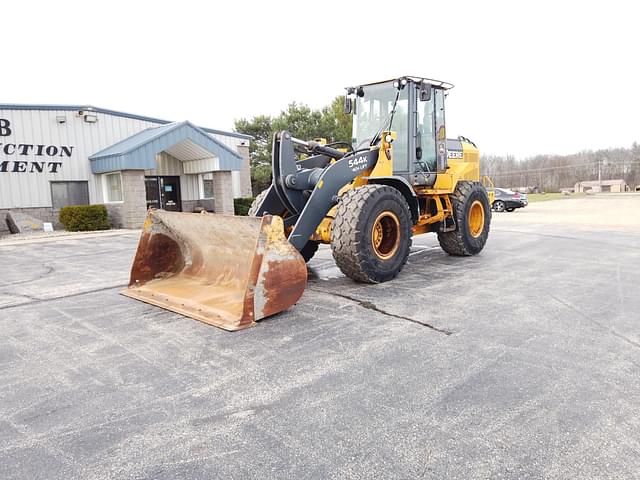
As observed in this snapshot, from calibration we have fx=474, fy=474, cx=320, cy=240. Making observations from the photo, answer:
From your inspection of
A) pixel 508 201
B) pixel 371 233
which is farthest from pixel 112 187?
pixel 508 201

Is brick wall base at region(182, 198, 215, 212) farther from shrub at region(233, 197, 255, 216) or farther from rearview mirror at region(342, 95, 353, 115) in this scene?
rearview mirror at region(342, 95, 353, 115)

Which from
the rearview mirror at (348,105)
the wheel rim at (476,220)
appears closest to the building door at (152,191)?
the rearview mirror at (348,105)

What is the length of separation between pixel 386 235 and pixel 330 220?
0.81 metres

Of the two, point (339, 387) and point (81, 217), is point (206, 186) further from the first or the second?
point (339, 387)

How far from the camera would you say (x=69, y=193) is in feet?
58.6

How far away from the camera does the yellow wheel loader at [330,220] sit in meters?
4.61

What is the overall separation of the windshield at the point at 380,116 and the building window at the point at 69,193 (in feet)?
46.8

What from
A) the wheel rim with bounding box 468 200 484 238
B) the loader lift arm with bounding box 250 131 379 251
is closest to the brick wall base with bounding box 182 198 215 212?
the wheel rim with bounding box 468 200 484 238

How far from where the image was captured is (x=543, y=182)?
58219 millimetres

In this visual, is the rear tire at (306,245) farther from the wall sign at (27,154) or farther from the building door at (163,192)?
the building door at (163,192)

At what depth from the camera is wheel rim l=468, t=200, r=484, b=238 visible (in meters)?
8.48

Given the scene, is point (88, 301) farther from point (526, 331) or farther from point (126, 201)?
point (126, 201)

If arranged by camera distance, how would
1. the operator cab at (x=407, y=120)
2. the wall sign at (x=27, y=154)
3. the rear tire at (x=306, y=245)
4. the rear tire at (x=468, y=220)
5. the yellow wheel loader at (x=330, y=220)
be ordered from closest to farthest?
the yellow wheel loader at (x=330, y=220)
the rear tire at (x=306, y=245)
the operator cab at (x=407, y=120)
the rear tire at (x=468, y=220)
the wall sign at (x=27, y=154)

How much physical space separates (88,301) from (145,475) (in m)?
4.03
